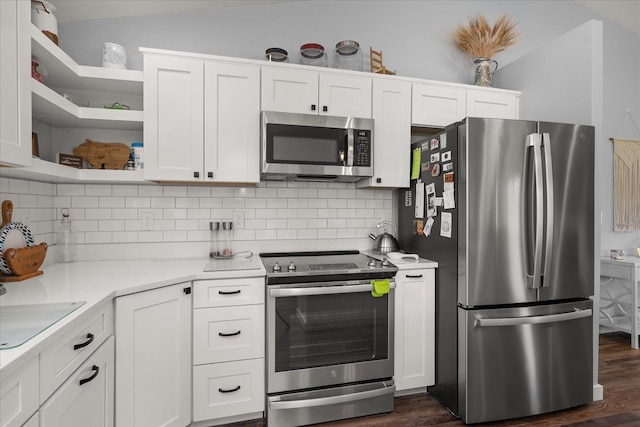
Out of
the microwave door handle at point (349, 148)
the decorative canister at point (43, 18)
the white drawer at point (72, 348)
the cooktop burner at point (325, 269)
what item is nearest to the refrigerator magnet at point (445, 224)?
the cooktop burner at point (325, 269)

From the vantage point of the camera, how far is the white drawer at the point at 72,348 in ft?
3.48

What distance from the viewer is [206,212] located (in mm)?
2592

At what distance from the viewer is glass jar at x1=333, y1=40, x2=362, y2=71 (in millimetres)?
2688

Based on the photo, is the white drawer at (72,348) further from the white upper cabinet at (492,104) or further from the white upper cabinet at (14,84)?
the white upper cabinet at (492,104)

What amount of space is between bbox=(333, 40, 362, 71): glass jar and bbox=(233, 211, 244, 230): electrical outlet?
140 cm

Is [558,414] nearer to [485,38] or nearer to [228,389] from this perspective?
[228,389]

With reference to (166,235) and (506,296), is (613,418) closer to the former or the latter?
(506,296)

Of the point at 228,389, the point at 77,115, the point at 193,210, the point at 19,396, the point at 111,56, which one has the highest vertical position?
the point at 111,56

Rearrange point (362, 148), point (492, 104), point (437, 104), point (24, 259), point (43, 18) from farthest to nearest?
1. point (492, 104)
2. point (437, 104)
3. point (362, 148)
4. point (43, 18)
5. point (24, 259)

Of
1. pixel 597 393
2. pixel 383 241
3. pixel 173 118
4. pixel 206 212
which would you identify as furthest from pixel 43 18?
pixel 597 393

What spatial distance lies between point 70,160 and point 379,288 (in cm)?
217

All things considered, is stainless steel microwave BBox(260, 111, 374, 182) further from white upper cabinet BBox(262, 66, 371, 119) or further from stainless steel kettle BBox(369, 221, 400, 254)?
stainless steel kettle BBox(369, 221, 400, 254)

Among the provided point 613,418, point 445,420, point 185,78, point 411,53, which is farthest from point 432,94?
point 613,418

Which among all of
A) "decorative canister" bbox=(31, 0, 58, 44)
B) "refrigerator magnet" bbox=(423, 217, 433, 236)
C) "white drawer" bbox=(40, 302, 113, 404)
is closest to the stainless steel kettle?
"refrigerator magnet" bbox=(423, 217, 433, 236)
